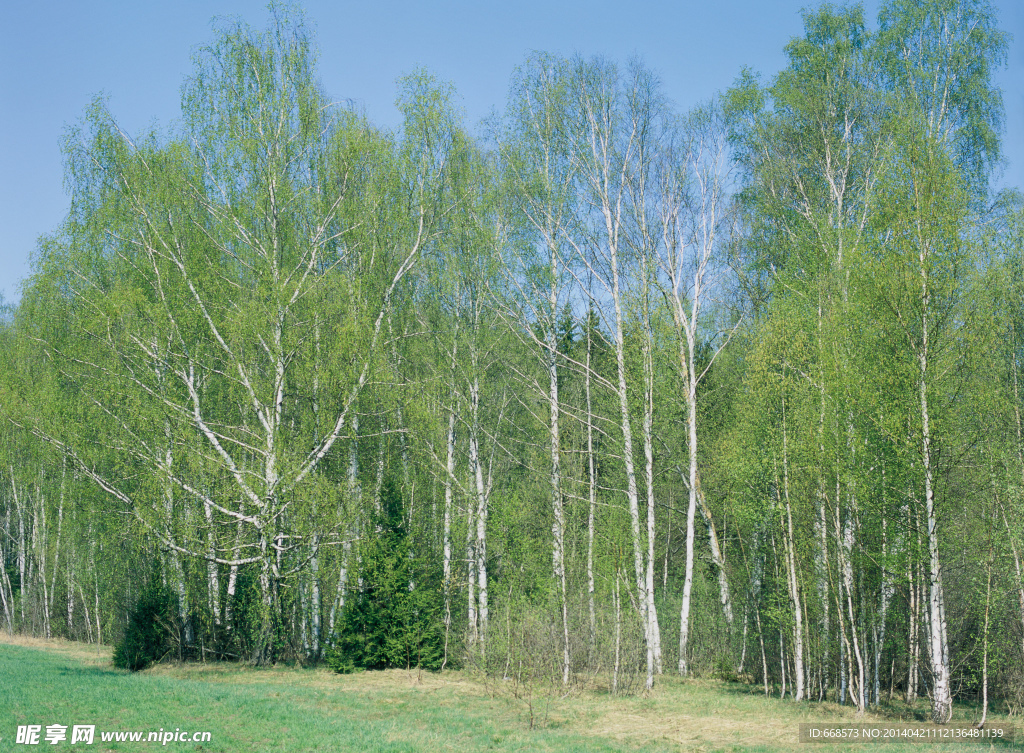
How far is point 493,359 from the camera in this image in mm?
18688

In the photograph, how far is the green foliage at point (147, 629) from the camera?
53.8ft

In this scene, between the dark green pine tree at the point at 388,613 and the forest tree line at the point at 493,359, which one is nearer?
the forest tree line at the point at 493,359

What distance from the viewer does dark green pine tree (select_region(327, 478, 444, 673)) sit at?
53.8 ft

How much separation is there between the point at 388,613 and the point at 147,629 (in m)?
5.18

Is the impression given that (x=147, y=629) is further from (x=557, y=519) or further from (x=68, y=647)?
(x=557, y=519)


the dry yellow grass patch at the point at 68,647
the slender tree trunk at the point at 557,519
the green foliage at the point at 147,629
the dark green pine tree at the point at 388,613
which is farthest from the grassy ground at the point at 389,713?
the dry yellow grass patch at the point at 68,647

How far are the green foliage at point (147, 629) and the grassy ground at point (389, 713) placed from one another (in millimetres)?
685

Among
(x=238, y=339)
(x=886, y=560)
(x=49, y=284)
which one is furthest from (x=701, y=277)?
(x=49, y=284)

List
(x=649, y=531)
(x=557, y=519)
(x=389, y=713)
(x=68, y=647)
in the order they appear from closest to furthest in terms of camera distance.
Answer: (x=389, y=713) → (x=649, y=531) → (x=557, y=519) → (x=68, y=647)

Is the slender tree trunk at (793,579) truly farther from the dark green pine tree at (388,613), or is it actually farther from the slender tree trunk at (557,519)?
the dark green pine tree at (388,613)

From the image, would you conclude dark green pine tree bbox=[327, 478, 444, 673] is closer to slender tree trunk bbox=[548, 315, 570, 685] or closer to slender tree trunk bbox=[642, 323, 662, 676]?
slender tree trunk bbox=[548, 315, 570, 685]

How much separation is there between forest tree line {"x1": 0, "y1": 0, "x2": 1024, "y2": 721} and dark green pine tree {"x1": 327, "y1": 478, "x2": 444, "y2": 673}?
82 mm

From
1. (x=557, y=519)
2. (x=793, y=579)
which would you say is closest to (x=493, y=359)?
(x=557, y=519)

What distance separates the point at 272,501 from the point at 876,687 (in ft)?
37.9
